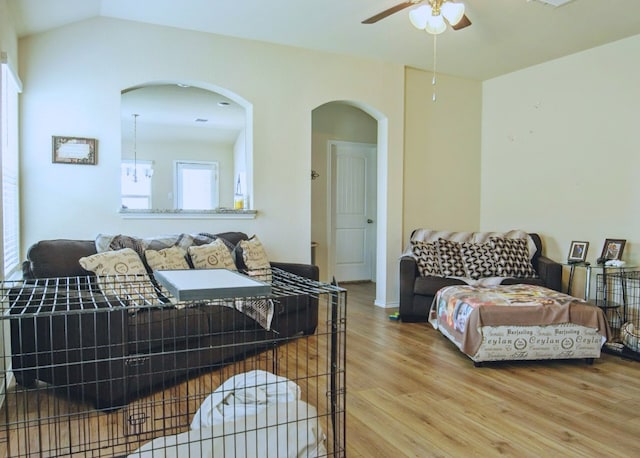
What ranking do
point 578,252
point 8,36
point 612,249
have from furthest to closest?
point 578,252
point 612,249
point 8,36

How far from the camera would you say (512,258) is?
4.58 metres

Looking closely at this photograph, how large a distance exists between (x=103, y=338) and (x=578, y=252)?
4.28 m

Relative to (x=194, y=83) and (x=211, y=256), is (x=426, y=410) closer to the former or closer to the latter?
(x=211, y=256)

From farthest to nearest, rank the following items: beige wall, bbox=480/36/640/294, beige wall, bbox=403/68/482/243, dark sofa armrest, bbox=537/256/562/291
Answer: beige wall, bbox=403/68/482/243
dark sofa armrest, bbox=537/256/562/291
beige wall, bbox=480/36/640/294

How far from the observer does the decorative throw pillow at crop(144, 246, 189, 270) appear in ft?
10.4

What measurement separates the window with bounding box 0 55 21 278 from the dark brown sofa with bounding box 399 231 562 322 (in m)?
3.21

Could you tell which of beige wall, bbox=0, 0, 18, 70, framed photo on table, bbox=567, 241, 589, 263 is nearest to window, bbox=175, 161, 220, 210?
beige wall, bbox=0, 0, 18, 70

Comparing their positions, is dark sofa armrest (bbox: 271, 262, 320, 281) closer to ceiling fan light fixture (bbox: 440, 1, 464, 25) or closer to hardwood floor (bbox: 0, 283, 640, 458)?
hardwood floor (bbox: 0, 283, 640, 458)

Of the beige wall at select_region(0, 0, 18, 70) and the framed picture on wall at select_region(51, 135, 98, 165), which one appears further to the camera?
the framed picture on wall at select_region(51, 135, 98, 165)

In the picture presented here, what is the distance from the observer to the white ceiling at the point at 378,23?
11.4 feet

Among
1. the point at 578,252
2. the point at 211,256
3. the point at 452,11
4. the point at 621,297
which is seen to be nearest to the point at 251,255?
the point at 211,256

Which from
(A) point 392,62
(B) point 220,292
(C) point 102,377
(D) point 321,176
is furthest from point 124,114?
(B) point 220,292

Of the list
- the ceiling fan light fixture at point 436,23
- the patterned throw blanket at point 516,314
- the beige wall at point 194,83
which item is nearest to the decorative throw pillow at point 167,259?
the beige wall at point 194,83

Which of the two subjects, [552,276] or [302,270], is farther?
[552,276]
